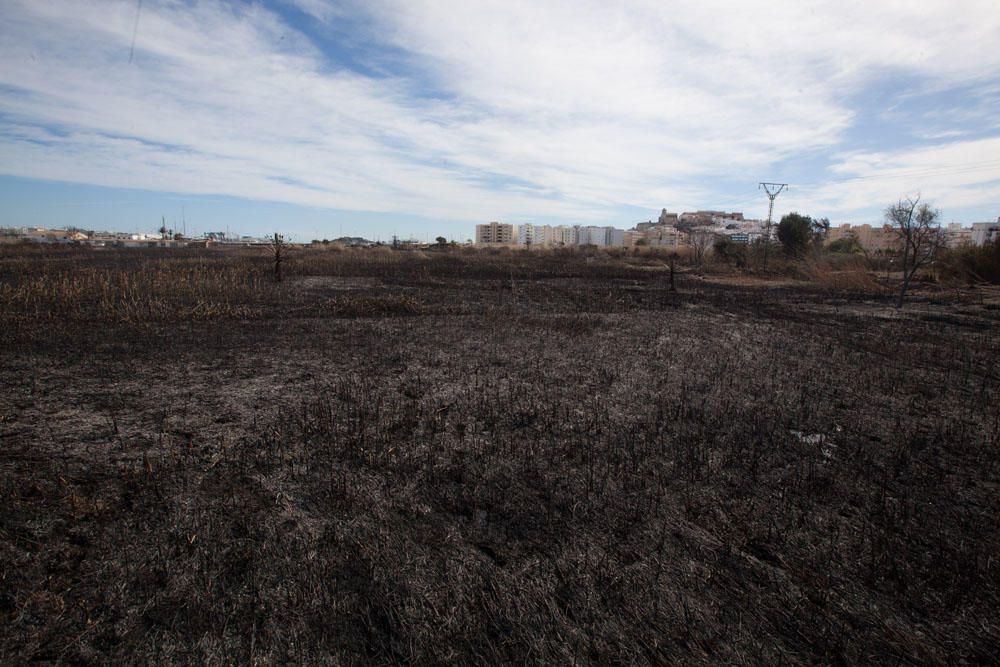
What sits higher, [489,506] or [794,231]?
[794,231]

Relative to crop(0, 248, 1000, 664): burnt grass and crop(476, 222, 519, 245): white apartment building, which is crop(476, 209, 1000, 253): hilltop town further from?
crop(0, 248, 1000, 664): burnt grass

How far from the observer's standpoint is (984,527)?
423cm

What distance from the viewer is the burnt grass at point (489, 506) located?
3.01m

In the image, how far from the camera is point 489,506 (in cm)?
441

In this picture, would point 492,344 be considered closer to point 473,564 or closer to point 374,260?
point 473,564

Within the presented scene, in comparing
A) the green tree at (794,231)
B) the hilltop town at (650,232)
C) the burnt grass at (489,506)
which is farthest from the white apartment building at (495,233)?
the burnt grass at (489,506)

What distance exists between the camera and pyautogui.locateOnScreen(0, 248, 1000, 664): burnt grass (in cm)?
301

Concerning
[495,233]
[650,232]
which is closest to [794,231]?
[650,232]

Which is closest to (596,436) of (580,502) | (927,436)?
(580,502)

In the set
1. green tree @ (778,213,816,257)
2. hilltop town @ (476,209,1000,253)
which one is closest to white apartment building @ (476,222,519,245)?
hilltop town @ (476,209,1000,253)

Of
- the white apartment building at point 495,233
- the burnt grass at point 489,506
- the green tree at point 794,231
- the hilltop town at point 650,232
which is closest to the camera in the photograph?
the burnt grass at point 489,506

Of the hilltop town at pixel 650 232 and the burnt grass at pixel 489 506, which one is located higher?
the hilltop town at pixel 650 232

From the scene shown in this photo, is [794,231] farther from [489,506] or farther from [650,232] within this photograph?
[650,232]

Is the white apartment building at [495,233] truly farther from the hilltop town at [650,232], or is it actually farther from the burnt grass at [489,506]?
the burnt grass at [489,506]
